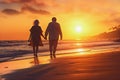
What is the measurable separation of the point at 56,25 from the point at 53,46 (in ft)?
4.36

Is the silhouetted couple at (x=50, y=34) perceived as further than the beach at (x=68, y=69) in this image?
Yes

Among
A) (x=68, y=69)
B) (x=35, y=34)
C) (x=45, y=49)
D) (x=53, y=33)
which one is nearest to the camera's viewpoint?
(x=68, y=69)

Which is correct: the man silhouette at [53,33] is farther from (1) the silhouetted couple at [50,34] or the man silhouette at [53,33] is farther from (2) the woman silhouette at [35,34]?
(2) the woman silhouette at [35,34]

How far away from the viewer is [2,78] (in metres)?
9.88

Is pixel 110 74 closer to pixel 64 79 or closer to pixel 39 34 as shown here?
pixel 64 79

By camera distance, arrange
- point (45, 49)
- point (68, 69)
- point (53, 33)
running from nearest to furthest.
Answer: point (68, 69)
point (53, 33)
point (45, 49)

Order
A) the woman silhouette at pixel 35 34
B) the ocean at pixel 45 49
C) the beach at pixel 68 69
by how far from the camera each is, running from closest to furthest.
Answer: the beach at pixel 68 69, the woman silhouette at pixel 35 34, the ocean at pixel 45 49

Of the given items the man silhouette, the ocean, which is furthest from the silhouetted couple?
the ocean

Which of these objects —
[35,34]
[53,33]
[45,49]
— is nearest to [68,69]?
[53,33]

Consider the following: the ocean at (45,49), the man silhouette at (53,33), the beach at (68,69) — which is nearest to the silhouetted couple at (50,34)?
the man silhouette at (53,33)

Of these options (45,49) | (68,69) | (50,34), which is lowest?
(68,69)

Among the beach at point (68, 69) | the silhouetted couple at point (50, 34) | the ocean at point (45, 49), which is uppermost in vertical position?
the silhouetted couple at point (50, 34)

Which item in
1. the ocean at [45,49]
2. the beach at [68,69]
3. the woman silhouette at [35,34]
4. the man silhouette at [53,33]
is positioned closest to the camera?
the beach at [68,69]

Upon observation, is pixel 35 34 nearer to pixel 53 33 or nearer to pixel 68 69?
pixel 53 33
